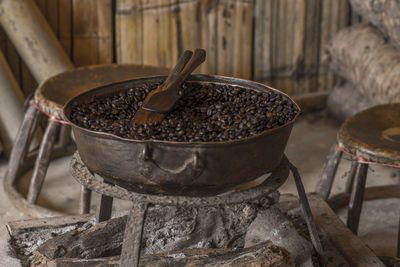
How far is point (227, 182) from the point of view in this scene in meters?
1.55

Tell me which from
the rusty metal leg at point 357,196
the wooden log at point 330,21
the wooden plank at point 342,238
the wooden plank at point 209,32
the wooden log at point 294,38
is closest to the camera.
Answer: the wooden plank at point 342,238

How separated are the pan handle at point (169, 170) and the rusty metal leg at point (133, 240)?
4.8 inches

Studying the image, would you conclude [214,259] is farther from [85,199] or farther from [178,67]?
[85,199]

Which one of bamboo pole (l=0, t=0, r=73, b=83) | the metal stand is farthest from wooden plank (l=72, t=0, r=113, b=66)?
the metal stand

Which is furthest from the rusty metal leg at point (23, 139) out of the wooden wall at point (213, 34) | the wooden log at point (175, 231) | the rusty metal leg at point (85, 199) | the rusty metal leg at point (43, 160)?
the wooden log at point (175, 231)

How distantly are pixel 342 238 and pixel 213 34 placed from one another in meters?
1.93

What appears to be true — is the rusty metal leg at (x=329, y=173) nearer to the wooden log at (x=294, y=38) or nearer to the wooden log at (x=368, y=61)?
the wooden log at (x=368, y=61)

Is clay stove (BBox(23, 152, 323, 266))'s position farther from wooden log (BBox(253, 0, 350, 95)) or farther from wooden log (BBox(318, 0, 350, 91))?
A: wooden log (BBox(318, 0, 350, 91))

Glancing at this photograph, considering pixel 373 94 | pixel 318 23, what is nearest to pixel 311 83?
pixel 318 23

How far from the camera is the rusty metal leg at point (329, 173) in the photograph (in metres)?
2.64

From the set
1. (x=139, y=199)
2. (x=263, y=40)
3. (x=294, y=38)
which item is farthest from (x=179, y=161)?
(x=294, y=38)

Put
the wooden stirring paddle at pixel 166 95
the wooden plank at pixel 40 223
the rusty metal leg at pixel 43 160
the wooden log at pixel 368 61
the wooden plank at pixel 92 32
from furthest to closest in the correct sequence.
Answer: the wooden plank at pixel 92 32 < the wooden log at pixel 368 61 < the rusty metal leg at pixel 43 160 < the wooden plank at pixel 40 223 < the wooden stirring paddle at pixel 166 95

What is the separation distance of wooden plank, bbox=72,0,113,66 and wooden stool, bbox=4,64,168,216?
625 mm

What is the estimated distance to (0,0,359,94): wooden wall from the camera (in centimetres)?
344
